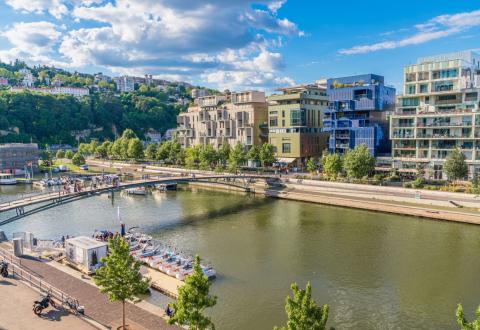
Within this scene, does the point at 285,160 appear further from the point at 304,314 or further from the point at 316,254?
the point at 304,314

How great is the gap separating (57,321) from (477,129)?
69.4 meters

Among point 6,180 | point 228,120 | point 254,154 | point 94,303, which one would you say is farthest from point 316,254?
point 6,180

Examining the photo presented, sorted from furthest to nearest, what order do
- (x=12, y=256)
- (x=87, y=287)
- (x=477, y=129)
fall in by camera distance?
(x=477, y=129) < (x=12, y=256) < (x=87, y=287)

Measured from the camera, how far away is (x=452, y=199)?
58.0 m

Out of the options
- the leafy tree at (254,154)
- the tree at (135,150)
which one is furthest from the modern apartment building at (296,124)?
the tree at (135,150)

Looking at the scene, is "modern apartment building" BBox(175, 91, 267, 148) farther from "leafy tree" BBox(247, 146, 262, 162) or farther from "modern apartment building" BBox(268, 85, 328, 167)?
"leafy tree" BBox(247, 146, 262, 162)

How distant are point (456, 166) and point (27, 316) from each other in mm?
62613

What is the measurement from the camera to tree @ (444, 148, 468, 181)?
208 ft

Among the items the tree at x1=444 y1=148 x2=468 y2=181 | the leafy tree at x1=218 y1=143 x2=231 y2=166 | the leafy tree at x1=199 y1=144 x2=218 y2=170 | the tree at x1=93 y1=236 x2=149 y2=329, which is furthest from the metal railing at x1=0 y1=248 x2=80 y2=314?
the leafy tree at x1=218 y1=143 x2=231 y2=166

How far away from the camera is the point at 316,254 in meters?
40.7

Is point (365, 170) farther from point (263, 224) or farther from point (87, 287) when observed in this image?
point (87, 287)

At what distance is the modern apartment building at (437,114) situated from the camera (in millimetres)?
69125

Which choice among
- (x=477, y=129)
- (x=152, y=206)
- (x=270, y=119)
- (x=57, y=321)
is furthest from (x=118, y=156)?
(x=57, y=321)

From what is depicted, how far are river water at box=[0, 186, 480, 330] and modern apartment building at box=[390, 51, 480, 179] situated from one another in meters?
22.6
